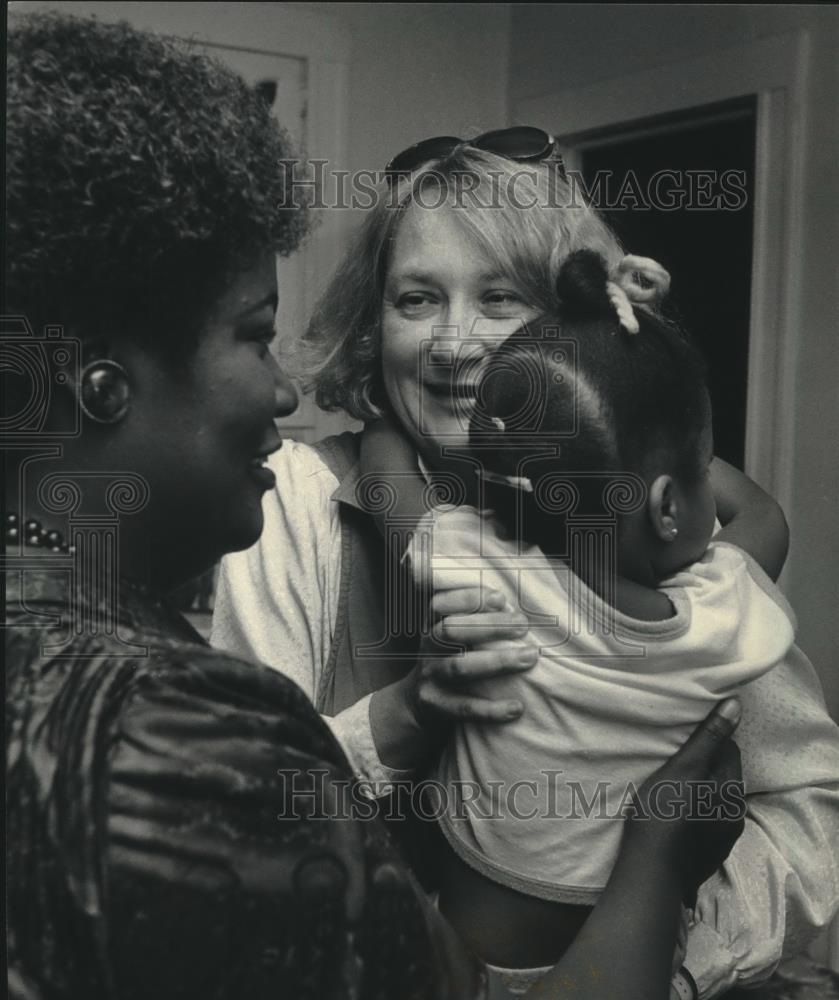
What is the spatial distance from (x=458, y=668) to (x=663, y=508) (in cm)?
13

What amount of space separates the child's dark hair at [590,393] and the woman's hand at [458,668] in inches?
2.8

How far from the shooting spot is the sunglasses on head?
63cm

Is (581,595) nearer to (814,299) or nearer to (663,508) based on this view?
(663,508)

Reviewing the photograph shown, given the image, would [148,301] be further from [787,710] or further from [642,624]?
[787,710]

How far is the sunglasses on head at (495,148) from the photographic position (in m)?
0.63

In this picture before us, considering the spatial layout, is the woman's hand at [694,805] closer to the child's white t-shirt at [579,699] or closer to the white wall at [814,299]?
the child's white t-shirt at [579,699]

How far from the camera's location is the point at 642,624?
56 cm

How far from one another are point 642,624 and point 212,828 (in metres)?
0.25

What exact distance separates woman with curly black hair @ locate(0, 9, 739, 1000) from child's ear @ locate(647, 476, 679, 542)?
0.66 ft

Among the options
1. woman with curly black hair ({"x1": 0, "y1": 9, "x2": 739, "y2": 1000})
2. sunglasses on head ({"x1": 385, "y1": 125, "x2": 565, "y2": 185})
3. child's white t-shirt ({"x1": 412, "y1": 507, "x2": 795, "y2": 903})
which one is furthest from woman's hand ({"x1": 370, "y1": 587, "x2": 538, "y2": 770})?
sunglasses on head ({"x1": 385, "y1": 125, "x2": 565, "y2": 185})

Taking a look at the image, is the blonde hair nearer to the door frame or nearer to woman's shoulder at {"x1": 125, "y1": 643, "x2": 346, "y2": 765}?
the door frame

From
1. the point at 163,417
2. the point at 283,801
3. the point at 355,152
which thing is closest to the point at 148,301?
the point at 163,417

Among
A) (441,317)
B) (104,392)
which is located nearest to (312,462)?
(441,317)

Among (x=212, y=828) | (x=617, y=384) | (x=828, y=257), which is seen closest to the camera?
(x=212, y=828)
